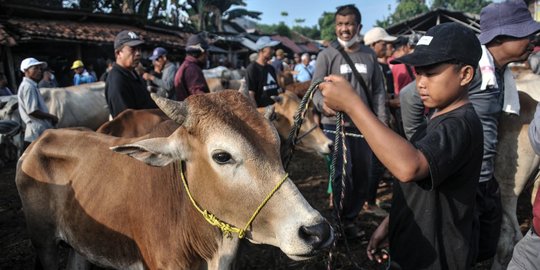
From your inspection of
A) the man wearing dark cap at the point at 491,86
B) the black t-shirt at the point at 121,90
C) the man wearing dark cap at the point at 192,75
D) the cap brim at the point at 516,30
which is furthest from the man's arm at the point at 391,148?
the man wearing dark cap at the point at 192,75

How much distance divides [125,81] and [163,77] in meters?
3.63

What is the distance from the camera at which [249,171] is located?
2.02 m

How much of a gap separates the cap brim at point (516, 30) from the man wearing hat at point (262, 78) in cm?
383

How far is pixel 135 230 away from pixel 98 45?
13975 mm

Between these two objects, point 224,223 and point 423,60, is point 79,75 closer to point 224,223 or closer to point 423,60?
point 224,223

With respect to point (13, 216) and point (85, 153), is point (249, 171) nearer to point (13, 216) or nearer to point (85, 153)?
point (85, 153)

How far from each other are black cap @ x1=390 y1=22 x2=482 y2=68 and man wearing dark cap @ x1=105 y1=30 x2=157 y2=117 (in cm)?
348

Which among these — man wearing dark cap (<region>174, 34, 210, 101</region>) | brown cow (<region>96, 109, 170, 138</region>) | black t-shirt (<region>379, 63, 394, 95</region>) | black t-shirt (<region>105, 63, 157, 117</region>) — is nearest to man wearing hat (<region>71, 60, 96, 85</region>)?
man wearing dark cap (<region>174, 34, 210, 101</region>)

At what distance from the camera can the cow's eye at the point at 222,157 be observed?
2059 mm

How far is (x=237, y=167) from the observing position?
2.05 meters

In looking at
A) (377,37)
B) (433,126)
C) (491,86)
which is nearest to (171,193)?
(433,126)

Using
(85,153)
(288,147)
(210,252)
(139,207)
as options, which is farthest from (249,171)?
(85,153)

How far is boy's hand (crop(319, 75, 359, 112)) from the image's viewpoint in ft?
5.77

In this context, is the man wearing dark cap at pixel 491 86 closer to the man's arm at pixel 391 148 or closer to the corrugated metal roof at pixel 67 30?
the man's arm at pixel 391 148
